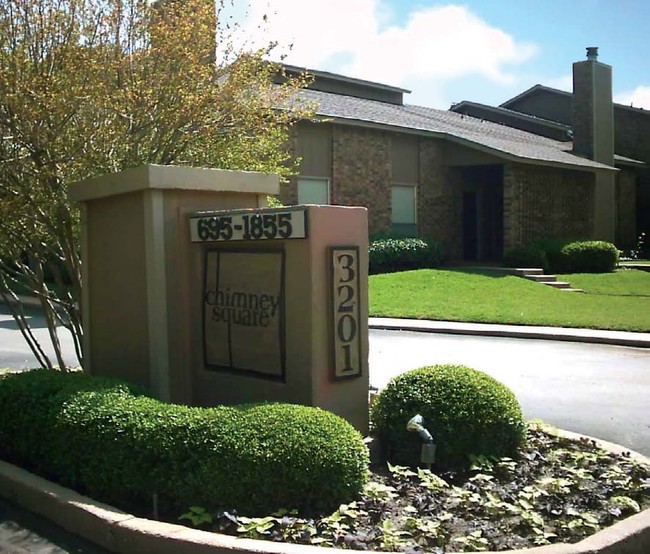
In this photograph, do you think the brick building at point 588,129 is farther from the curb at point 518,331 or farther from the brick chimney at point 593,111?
the curb at point 518,331

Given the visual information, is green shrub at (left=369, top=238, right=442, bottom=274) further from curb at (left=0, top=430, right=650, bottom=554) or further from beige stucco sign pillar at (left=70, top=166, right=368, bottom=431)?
curb at (left=0, top=430, right=650, bottom=554)

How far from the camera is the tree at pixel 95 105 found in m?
7.40

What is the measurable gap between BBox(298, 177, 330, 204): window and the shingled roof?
1.91m

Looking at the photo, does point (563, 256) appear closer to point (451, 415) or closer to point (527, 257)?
point (527, 257)

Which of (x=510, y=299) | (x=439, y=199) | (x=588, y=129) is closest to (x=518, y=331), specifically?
(x=510, y=299)

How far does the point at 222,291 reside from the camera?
6797 mm

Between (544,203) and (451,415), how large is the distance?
24924 millimetres

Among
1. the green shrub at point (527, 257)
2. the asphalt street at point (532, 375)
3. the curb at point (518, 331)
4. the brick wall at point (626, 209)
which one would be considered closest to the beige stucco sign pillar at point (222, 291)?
the asphalt street at point (532, 375)

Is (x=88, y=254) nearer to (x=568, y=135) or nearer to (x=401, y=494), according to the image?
(x=401, y=494)

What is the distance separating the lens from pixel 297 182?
24.5 metres

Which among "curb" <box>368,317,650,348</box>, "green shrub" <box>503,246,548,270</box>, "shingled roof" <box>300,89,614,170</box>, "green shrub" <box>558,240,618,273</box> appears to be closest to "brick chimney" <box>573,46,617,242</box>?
"shingled roof" <box>300,89,614,170</box>

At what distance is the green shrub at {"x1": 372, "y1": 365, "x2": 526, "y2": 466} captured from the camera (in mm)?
5801

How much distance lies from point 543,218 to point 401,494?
83.3 feet

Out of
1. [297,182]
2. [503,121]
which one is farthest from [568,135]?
[297,182]
